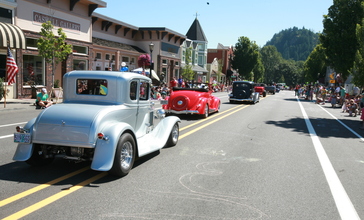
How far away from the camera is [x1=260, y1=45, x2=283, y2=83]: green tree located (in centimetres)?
14638

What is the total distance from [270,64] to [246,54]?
72.5m

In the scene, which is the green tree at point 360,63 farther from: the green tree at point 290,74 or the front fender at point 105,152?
the green tree at point 290,74

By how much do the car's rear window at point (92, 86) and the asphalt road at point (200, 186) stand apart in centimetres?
139

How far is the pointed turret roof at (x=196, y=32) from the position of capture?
215ft

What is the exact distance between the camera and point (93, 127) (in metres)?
5.42

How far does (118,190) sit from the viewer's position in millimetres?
5004

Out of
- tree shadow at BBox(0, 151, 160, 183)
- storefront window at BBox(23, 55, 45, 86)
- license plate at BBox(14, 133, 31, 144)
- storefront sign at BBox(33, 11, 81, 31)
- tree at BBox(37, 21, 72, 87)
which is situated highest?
storefront sign at BBox(33, 11, 81, 31)

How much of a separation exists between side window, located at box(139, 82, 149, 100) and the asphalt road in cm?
128

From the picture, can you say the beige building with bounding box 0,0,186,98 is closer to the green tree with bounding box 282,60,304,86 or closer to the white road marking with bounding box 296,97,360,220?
the white road marking with bounding box 296,97,360,220

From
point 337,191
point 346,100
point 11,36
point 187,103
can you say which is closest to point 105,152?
point 337,191

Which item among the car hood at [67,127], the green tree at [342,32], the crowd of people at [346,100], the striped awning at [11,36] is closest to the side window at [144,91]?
the car hood at [67,127]

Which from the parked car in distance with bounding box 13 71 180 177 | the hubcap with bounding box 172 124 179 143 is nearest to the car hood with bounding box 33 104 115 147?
the parked car in distance with bounding box 13 71 180 177

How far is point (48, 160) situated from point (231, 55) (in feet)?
280

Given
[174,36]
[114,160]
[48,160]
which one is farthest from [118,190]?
[174,36]
